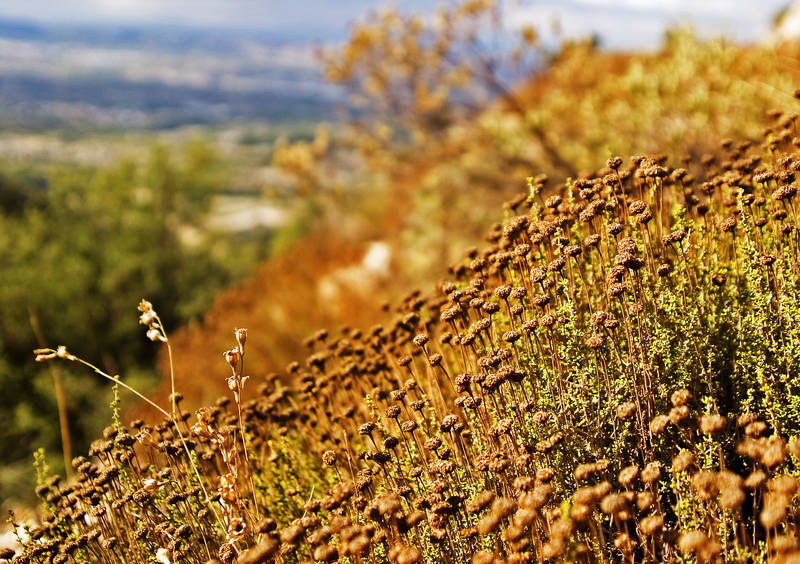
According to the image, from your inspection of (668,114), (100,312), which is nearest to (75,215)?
(100,312)

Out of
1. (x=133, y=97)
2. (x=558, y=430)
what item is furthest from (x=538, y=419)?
(x=133, y=97)

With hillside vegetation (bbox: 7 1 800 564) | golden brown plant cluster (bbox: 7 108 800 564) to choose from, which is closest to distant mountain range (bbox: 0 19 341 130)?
hillside vegetation (bbox: 7 1 800 564)

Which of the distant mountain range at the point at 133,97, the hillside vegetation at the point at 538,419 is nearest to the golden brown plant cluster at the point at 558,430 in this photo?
the hillside vegetation at the point at 538,419

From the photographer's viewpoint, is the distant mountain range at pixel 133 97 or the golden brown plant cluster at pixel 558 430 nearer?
the golden brown plant cluster at pixel 558 430

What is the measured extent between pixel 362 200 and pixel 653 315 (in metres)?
17.1

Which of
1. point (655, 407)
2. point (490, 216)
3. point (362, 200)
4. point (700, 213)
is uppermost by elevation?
point (362, 200)

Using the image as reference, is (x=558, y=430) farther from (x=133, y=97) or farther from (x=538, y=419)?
(x=133, y=97)

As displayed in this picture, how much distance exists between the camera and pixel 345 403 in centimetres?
369

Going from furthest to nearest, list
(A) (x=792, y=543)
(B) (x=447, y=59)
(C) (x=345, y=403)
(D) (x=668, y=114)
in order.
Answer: (B) (x=447, y=59)
(D) (x=668, y=114)
(C) (x=345, y=403)
(A) (x=792, y=543)

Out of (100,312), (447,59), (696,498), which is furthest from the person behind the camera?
(100,312)

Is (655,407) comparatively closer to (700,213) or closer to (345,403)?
(700,213)

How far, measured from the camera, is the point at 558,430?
8.21 feet

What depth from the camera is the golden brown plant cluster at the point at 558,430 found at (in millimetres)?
2002

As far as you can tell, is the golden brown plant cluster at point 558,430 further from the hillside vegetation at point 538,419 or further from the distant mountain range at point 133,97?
the distant mountain range at point 133,97
